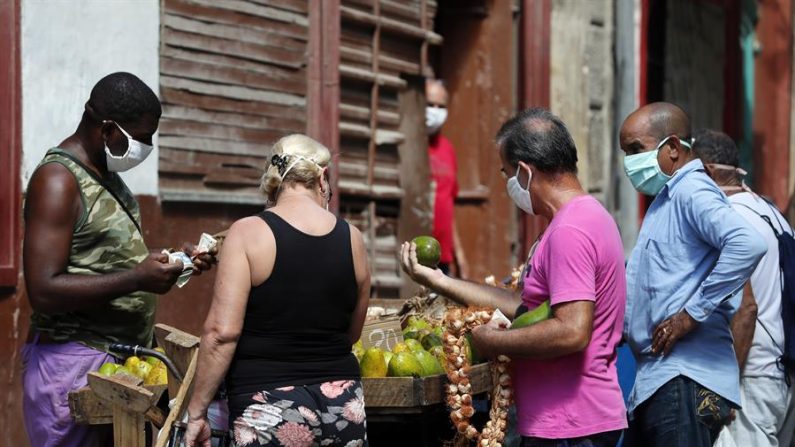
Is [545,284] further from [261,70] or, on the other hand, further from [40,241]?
[261,70]

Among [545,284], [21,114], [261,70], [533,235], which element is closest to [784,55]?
[533,235]

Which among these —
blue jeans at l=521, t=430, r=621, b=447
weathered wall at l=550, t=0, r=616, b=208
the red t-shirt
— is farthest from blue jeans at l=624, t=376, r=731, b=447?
weathered wall at l=550, t=0, r=616, b=208

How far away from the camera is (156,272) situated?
467 cm

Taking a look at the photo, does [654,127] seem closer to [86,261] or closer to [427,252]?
[427,252]

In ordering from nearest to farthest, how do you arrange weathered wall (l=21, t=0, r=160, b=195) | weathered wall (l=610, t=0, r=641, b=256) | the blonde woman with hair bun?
the blonde woman with hair bun
weathered wall (l=21, t=0, r=160, b=195)
weathered wall (l=610, t=0, r=641, b=256)

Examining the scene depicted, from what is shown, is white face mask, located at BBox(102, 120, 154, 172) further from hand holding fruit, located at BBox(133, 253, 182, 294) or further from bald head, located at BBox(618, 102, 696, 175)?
bald head, located at BBox(618, 102, 696, 175)

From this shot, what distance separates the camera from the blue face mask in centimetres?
496

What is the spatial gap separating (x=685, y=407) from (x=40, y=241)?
92.7 inches

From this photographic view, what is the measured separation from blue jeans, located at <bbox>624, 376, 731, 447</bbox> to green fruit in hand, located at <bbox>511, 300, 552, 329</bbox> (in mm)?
744

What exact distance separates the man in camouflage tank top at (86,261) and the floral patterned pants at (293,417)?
31.7 inches

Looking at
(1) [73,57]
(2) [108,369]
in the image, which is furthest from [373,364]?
(1) [73,57]

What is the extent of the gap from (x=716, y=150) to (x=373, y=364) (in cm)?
231

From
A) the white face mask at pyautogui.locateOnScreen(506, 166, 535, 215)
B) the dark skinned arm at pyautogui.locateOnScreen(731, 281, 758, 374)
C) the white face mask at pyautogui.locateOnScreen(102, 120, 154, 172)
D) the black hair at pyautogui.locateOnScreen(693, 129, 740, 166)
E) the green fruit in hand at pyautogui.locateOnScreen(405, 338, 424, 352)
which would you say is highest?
the black hair at pyautogui.locateOnScreen(693, 129, 740, 166)

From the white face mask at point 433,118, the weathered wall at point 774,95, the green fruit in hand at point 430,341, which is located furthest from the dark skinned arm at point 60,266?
the weathered wall at point 774,95
